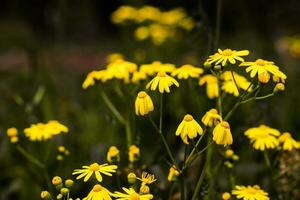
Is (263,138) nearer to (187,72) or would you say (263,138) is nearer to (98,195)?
(187,72)

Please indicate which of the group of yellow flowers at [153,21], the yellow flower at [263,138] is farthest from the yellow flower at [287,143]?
the group of yellow flowers at [153,21]

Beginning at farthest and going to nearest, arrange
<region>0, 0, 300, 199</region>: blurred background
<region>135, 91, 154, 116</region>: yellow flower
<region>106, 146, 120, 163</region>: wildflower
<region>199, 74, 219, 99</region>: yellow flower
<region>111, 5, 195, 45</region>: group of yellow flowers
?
Result: <region>111, 5, 195, 45</region>: group of yellow flowers → <region>0, 0, 300, 199</region>: blurred background → <region>199, 74, 219, 99</region>: yellow flower → <region>106, 146, 120, 163</region>: wildflower → <region>135, 91, 154, 116</region>: yellow flower

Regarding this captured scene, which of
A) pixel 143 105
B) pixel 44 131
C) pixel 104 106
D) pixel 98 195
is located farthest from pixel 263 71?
pixel 104 106

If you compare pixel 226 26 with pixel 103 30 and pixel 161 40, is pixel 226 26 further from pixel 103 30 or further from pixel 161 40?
pixel 161 40

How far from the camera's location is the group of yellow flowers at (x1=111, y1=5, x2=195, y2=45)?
372 cm

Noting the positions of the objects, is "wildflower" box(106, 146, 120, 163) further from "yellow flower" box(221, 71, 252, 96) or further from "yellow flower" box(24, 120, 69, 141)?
"yellow flower" box(221, 71, 252, 96)

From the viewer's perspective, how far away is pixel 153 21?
A: 161 inches

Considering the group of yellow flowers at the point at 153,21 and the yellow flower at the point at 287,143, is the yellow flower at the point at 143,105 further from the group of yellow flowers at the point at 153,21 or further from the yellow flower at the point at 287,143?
the group of yellow flowers at the point at 153,21

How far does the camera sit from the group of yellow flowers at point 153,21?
→ 12.2 ft

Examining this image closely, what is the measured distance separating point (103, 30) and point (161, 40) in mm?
8141

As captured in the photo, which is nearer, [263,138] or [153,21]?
[263,138]

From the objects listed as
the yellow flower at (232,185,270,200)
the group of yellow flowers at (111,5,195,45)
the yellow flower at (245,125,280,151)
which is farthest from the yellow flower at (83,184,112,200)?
the group of yellow flowers at (111,5,195,45)

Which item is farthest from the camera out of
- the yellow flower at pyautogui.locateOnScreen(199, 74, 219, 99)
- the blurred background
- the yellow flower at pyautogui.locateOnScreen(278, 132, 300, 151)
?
the blurred background

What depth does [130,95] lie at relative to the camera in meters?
2.21
